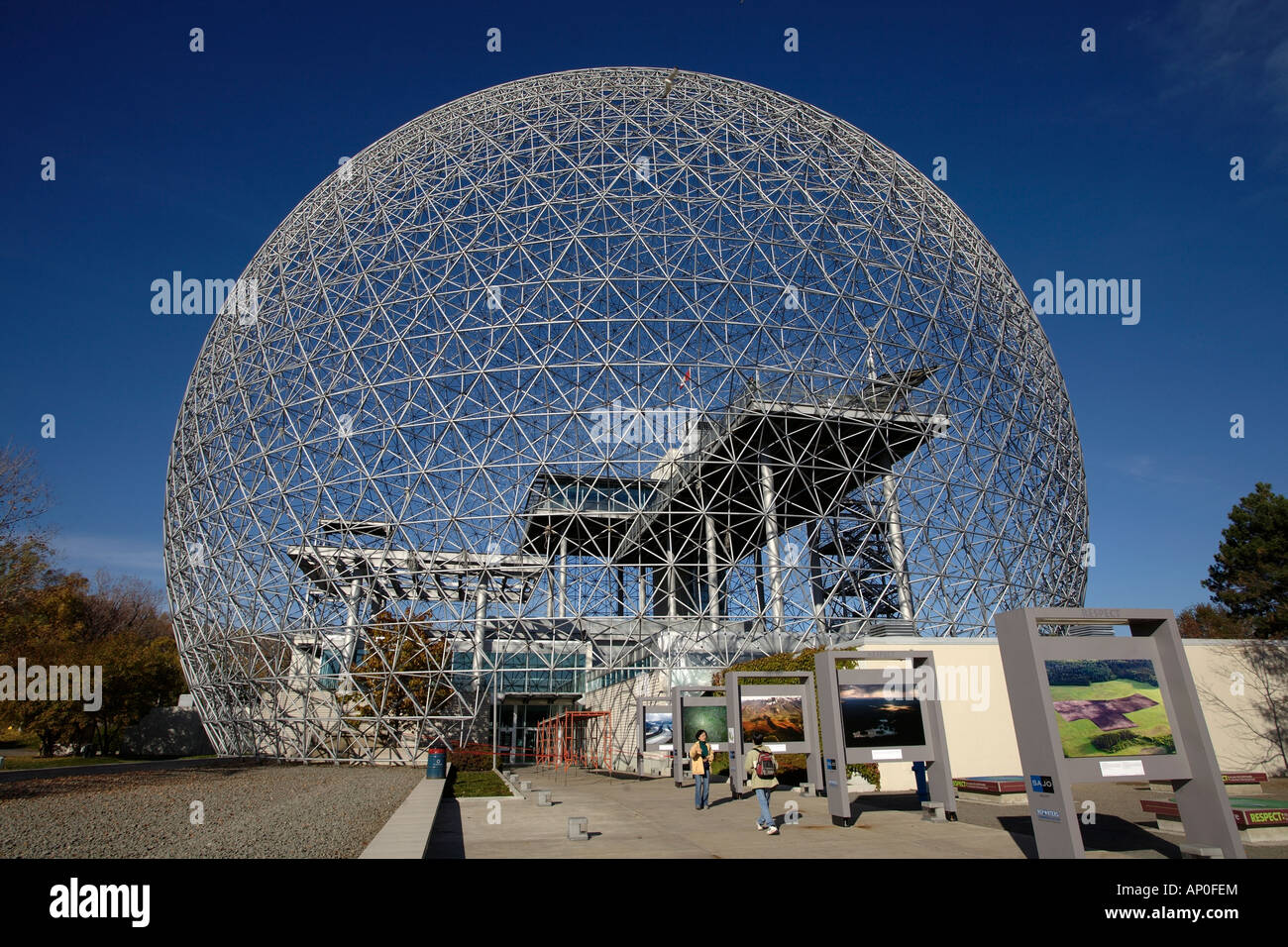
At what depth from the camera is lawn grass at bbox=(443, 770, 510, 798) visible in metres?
15.4

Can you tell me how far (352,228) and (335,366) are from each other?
19.7 feet

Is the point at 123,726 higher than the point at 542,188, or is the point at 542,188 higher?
the point at 542,188

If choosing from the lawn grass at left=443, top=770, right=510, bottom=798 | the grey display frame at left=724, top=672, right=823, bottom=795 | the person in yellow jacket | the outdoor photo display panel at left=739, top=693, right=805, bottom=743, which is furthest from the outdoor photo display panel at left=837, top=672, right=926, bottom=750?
the lawn grass at left=443, top=770, right=510, bottom=798

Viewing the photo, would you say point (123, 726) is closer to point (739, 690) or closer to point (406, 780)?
point (406, 780)

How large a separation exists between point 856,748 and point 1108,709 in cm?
433

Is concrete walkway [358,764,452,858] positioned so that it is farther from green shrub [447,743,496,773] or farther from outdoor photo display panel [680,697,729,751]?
green shrub [447,743,496,773]

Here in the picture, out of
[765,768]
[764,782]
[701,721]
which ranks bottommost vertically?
[701,721]

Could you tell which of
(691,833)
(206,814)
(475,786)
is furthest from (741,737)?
(206,814)

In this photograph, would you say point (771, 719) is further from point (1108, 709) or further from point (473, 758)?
point (473, 758)

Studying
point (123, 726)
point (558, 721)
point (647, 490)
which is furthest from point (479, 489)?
point (123, 726)

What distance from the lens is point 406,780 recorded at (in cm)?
1734

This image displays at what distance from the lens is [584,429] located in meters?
21.8

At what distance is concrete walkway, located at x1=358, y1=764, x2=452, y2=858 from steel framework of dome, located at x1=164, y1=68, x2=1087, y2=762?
10.9 meters
